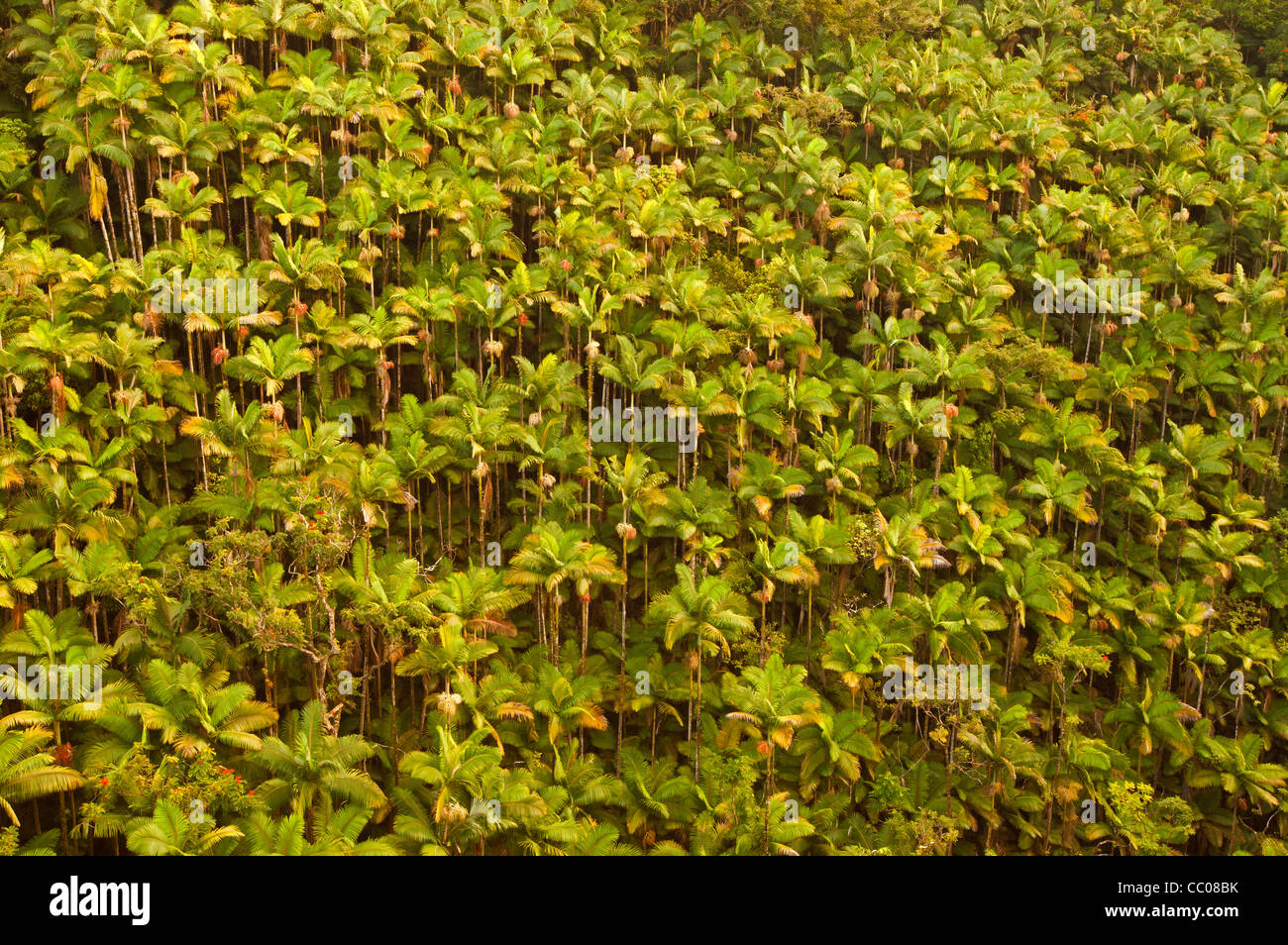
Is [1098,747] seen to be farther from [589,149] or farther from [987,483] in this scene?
[589,149]

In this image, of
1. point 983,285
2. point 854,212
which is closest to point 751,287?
point 854,212

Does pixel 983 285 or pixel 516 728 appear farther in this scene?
pixel 983 285

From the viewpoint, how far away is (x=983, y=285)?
24.4m

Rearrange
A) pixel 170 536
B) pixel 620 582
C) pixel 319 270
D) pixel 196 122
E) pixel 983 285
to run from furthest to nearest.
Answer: pixel 983 285 → pixel 196 122 → pixel 319 270 → pixel 620 582 → pixel 170 536

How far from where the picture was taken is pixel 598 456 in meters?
21.1

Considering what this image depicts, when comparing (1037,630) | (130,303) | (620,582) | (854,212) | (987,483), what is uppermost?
(854,212)

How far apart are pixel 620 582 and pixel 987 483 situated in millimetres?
7941

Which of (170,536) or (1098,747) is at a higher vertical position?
(170,536)

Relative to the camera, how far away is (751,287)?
23.4 m

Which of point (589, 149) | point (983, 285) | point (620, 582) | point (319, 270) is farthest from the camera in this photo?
point (589, 149)

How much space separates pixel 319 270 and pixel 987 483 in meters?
13.9

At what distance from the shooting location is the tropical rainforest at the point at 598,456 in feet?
54.3

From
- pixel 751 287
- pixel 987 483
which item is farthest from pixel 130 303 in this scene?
pixel 987 483

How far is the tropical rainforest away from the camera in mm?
16562
